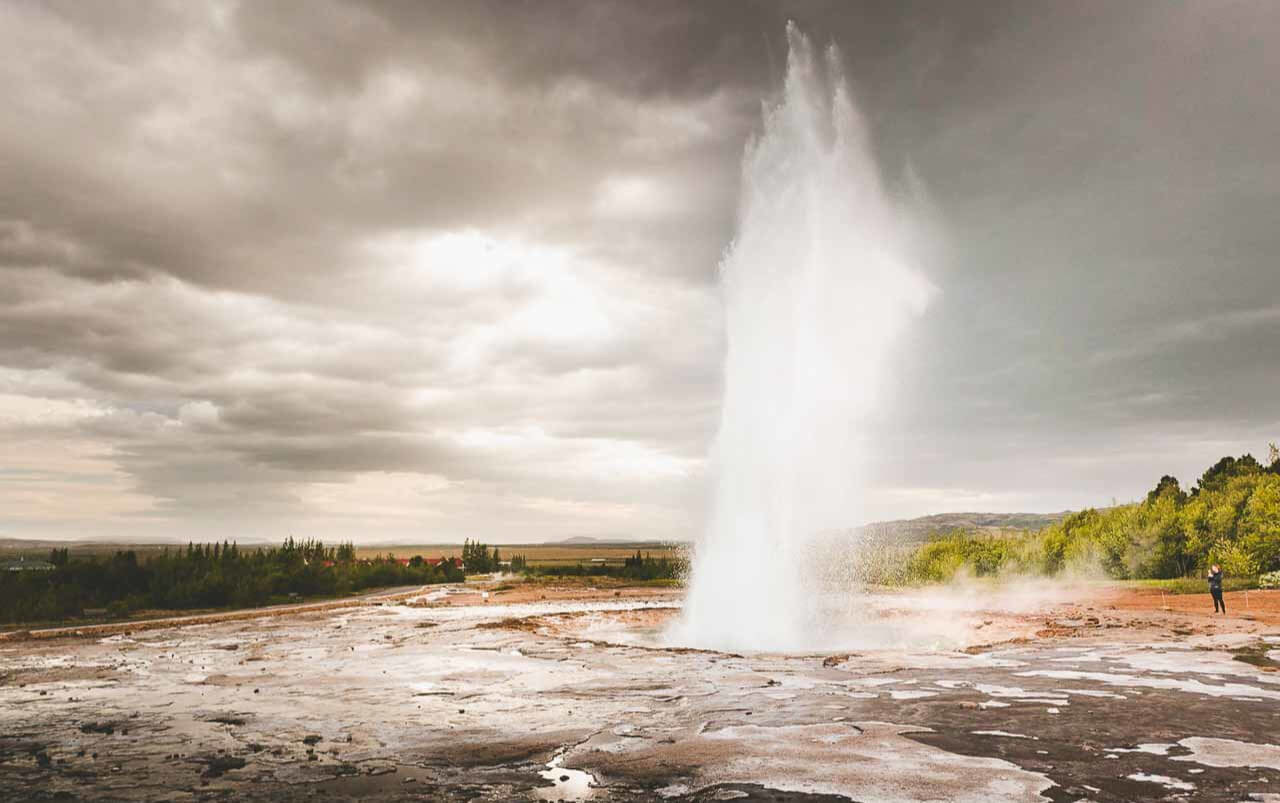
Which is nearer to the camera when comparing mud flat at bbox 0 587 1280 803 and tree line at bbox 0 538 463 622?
mud flat at bbox 0 587 1280 803

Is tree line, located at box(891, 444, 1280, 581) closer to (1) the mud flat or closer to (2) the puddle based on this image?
(1) the mud flat

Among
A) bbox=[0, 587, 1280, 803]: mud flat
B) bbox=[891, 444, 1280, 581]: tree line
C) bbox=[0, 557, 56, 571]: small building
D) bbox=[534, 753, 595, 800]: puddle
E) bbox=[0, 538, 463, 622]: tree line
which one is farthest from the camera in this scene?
bbox=[891, 444, 1280, 581]: tree line

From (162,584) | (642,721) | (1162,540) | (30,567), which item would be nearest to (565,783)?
(642,721)

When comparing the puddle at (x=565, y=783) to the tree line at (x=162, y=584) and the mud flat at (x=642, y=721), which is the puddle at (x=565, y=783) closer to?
the mud flat at (x=642, y=721)

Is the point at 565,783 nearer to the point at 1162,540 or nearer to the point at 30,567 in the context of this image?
the point at 30,567

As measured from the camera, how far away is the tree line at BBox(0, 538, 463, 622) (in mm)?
38594

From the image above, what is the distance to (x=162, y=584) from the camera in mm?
46250

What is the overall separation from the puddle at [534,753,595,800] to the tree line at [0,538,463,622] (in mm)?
38634

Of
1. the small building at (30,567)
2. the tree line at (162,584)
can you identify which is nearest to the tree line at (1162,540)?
the tree line at (162,584)

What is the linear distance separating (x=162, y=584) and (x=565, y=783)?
154ft

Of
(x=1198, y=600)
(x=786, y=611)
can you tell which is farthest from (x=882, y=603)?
(x=786, y=611)

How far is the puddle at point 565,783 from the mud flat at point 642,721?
2.1 inches

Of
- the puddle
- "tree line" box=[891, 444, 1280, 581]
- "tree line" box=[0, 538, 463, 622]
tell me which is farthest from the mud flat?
"tree line" box=[891, 444, 1280, 581]

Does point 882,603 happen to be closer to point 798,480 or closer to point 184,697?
point 798,480
